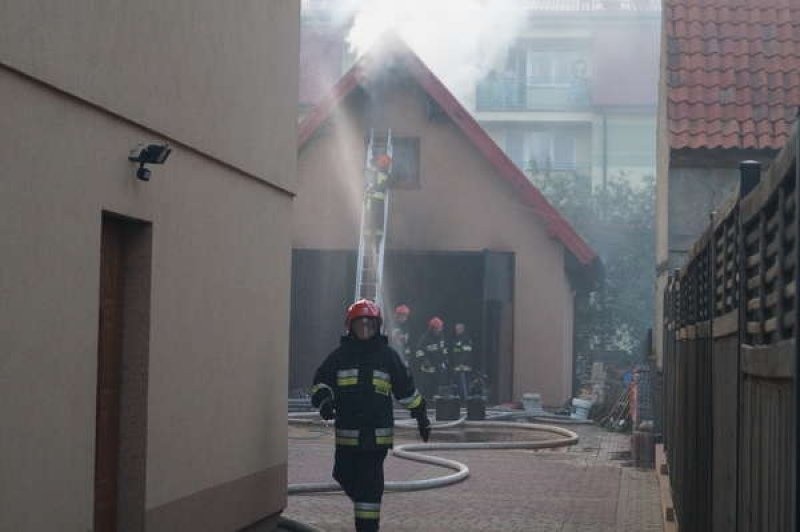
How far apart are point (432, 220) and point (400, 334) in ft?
7.20

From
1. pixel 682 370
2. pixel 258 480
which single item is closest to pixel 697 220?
pixel 682 370

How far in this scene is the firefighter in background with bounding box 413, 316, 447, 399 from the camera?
28125mm

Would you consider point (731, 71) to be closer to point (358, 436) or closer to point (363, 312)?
point (363, 312)

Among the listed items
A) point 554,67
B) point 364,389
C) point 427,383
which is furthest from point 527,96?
point 364,389

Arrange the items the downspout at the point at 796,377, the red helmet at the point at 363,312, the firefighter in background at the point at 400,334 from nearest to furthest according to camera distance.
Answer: the downspout at the point at 796,377, the red helmet at the point at 363,312, the firefighter in background at the point at 400,334

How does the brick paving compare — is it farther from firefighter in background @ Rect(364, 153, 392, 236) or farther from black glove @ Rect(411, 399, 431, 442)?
firefighter in background @ Rect(364, 153, 392, 236)

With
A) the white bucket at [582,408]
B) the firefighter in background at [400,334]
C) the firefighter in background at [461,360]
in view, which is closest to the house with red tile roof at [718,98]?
the white bucket at [582,408]

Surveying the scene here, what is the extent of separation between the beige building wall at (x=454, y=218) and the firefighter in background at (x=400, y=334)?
52.1 inches

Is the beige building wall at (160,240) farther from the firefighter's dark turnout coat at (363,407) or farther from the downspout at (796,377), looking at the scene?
the downspout at (796,377)

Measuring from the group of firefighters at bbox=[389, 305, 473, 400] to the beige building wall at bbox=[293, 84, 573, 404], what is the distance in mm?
1262

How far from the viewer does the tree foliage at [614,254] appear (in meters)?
39.7

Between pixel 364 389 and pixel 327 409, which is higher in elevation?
pixel 364 389

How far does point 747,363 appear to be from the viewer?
4.98 metres

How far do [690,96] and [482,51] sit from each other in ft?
117
